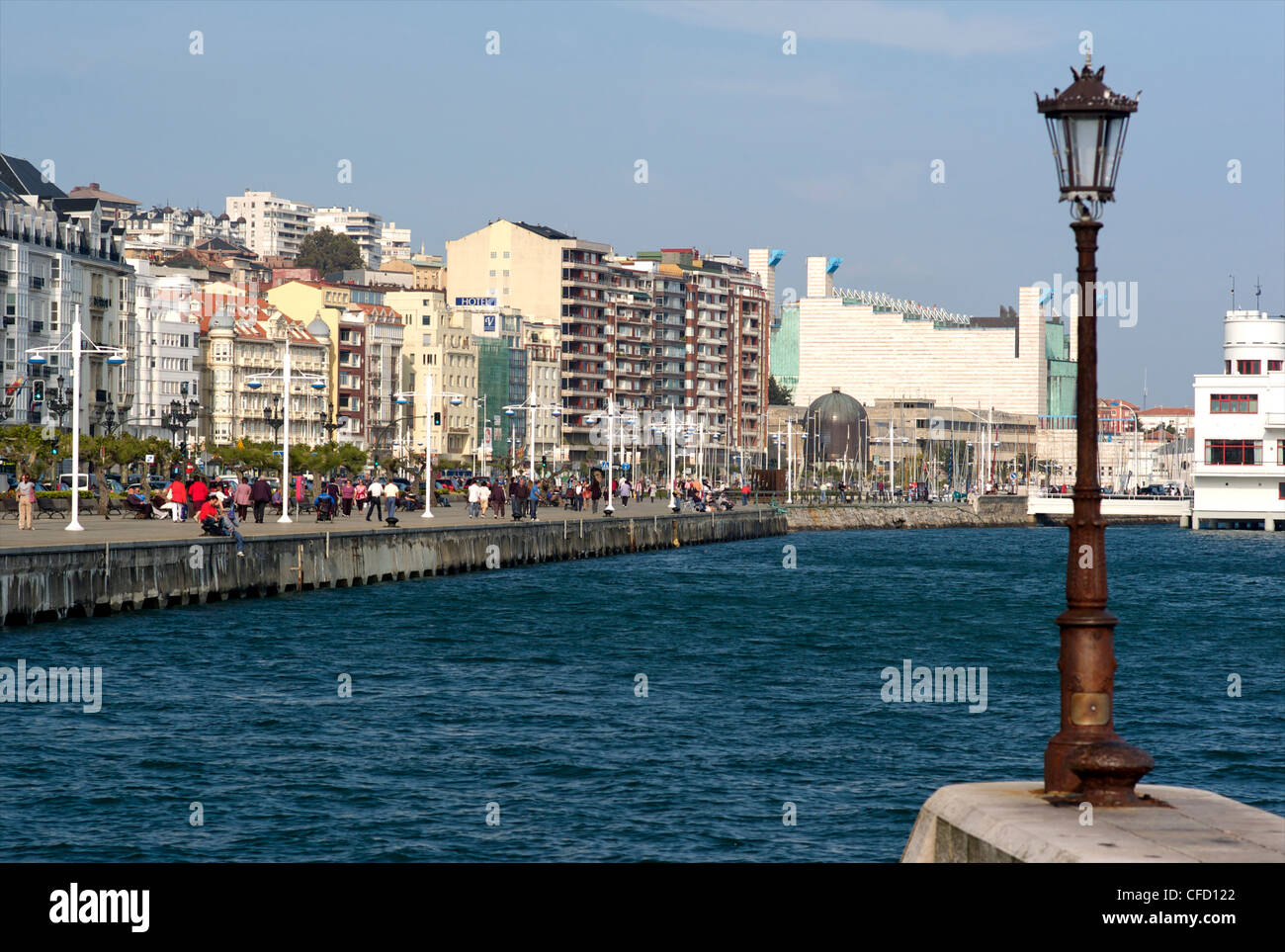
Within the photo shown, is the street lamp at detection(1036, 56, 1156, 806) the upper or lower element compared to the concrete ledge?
upper

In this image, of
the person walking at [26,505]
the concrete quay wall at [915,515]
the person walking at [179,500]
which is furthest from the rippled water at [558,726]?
the concrete quay wall at [915,515]

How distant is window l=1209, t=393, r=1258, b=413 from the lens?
125m

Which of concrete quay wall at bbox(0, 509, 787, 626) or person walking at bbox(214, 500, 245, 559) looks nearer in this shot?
concrete quay wall at bbox(0, 509, 787, 626)

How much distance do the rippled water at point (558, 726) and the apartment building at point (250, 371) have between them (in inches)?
3809

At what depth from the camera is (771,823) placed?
20734mm

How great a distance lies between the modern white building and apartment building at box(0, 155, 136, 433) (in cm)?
7029

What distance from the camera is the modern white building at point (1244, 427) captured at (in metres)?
125

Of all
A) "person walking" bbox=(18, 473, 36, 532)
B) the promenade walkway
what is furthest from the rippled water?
"person walking" bbox=(18, 473, 36, 532)

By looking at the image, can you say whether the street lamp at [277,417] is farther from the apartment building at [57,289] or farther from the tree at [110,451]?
the tree at [110,451]

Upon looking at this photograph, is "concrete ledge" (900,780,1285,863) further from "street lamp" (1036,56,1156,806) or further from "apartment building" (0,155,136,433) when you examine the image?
"apartment building" (0,155,136,433)

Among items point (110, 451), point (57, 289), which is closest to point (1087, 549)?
point (110, 451)

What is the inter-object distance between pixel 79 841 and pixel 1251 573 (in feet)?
231

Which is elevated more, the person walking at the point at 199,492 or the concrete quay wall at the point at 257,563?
the person walking at the point at 199,492
